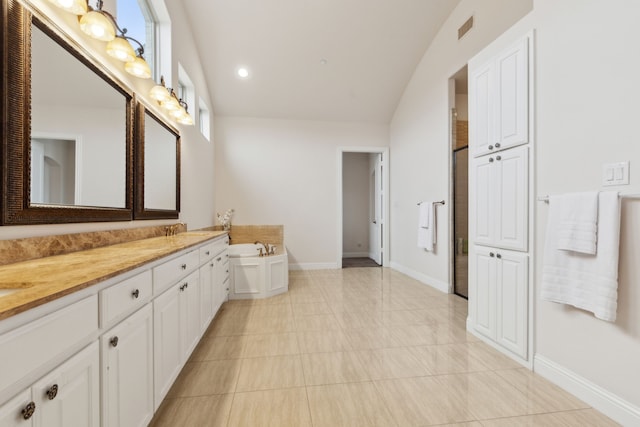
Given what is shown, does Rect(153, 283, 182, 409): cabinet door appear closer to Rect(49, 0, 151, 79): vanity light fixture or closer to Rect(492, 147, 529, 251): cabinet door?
Rect(49, 0, 151, 79): vanity light fixture

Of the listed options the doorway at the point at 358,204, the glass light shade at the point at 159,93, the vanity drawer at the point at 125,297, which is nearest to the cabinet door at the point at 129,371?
the vanity drawer at the point at 125,297

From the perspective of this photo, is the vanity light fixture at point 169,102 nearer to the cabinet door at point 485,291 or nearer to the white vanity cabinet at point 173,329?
the white vanity cabinet at point 173,329

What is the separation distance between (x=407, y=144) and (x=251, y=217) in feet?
9.86

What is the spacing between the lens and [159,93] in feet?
7.80

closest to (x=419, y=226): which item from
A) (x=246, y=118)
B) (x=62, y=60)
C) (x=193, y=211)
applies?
(x=193, y=211)

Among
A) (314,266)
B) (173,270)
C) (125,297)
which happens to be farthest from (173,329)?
(314,266)

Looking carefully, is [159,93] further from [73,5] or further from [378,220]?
[378,220]

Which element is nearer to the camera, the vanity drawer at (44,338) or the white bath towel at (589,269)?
the vanity drawer at (44,338)

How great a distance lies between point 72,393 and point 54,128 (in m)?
1.22

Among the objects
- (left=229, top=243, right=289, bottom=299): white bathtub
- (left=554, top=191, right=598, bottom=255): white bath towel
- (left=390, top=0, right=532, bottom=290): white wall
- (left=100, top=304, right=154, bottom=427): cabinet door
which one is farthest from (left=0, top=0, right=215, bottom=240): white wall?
(left=390, top=0, right=532, bottom=290): white wall

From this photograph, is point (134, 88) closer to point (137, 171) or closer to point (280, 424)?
point (137, 171)

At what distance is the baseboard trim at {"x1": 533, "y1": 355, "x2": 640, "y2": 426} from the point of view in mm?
1395

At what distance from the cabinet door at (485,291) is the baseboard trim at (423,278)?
53.2 inches

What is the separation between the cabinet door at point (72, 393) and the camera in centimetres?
73
